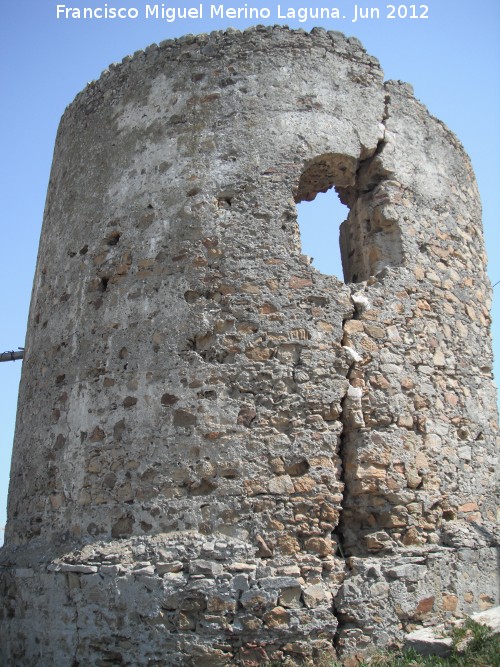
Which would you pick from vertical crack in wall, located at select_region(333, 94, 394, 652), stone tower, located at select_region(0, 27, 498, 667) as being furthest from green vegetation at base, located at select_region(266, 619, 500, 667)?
vertical crack in wall, located at select_region(333, 94, 394, 652)

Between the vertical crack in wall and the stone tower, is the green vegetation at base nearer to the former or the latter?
the stone tower

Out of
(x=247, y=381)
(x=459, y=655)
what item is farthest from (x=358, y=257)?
(x=459, y=655)

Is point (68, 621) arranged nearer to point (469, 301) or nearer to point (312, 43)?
point (469, 301)

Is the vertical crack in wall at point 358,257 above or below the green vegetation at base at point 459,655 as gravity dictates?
above

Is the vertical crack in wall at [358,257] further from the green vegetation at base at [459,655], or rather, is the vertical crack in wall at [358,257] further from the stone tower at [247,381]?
the green vegetation at base at [459,655]

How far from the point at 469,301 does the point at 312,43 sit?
8.21 feet

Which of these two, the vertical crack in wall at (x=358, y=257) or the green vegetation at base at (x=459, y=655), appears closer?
the green vegetation at base at (x=459, y=655)

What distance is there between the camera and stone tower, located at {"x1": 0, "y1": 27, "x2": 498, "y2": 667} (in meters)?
4.67

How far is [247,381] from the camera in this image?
5.00 metres

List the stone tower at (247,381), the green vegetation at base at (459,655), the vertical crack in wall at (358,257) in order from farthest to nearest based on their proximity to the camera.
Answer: the vertical crack in wall at (358,257) < the stone tower at (247,381) < the green vegetation at base at (459,655)

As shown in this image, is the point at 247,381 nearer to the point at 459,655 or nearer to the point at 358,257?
the point at 358,257

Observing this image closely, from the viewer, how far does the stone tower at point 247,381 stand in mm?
4672

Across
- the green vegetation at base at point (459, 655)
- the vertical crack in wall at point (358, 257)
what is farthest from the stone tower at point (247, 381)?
the green vegetation at base at point (459, 655)

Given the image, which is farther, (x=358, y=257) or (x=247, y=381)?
(x=358, y=257)
